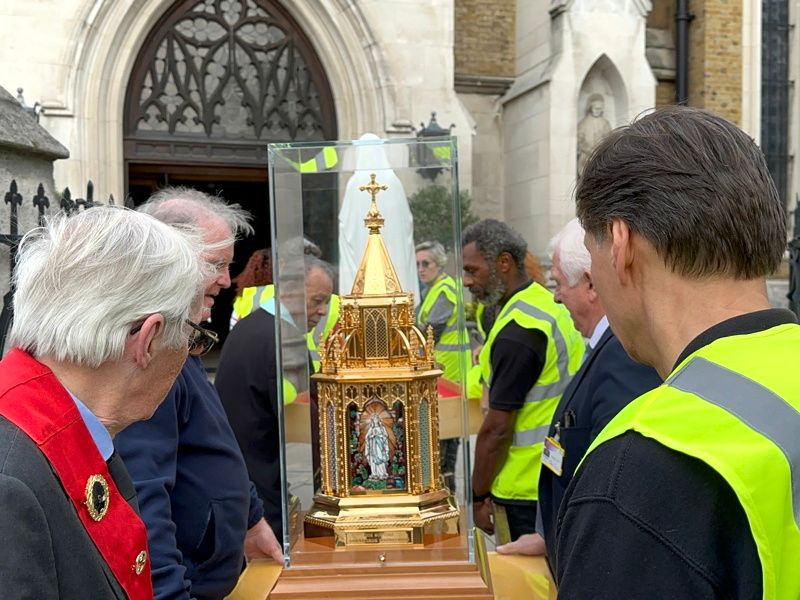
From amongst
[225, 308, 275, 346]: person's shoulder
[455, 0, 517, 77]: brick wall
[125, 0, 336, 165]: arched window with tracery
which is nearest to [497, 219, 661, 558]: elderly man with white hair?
[225, 308, 275, 346]: person's shoulder

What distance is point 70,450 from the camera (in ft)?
4.55

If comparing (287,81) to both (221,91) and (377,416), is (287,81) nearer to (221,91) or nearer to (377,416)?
(221,91)

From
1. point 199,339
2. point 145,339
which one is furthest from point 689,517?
point 199,339

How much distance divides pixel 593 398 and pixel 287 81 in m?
9.50

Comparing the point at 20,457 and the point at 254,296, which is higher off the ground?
the point at 254,296

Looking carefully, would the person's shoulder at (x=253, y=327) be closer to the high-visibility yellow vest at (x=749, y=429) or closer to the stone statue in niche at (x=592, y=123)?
the high-visibility yellow vest at (x=749, y=429)

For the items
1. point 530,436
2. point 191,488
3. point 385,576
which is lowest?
point 385,576

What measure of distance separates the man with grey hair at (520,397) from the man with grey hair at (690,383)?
2.17 metres

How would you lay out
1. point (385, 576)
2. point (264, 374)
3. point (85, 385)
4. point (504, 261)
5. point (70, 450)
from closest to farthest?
point (70, 450) < point (85, 385) < point (385, 576) < point (264, 374) < point (504, 261)

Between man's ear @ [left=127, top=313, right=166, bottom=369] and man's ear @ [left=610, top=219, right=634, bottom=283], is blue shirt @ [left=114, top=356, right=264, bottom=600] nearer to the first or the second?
man's ear @ [left=127, top=313, right=166, bottom=369]

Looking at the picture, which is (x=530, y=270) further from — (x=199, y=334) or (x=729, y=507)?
(x=729, y=507)

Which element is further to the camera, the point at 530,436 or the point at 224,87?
the point at 224,87

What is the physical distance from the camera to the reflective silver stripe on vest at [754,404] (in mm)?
952

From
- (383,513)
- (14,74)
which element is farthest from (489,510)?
(14,74)
